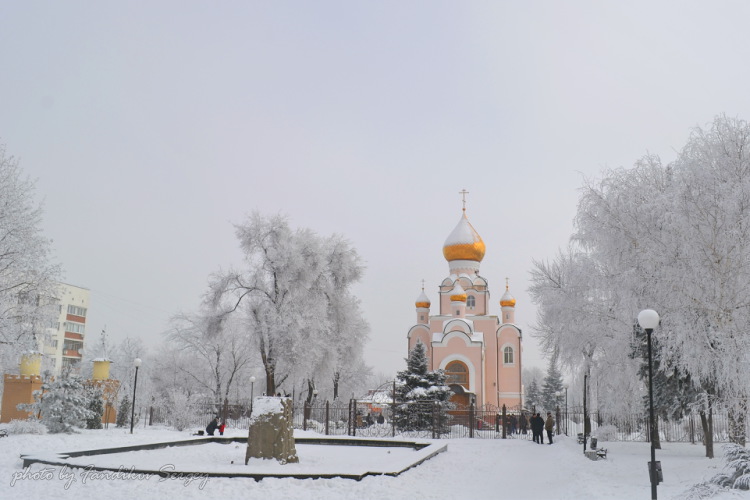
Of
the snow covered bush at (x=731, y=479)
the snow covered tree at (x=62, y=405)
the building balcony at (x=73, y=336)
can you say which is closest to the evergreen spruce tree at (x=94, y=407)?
the snow covered tree at (x=62, y=405)

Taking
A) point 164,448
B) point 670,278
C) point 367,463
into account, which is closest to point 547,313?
point 670,278

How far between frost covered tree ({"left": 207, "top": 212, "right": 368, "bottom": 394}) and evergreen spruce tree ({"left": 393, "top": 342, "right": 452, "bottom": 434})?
387cm

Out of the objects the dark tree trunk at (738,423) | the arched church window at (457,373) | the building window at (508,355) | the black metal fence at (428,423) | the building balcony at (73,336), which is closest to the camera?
the dark tree trunk at (738,423)

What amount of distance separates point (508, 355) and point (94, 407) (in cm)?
3114

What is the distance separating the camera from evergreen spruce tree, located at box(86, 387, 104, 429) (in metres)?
23.5

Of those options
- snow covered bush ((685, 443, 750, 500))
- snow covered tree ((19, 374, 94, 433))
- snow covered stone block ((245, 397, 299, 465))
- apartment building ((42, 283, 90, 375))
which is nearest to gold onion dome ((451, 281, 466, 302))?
snow covered tree ((19, 374, 94, 433))

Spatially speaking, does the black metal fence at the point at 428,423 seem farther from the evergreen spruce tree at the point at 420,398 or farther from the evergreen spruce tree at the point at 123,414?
the evergreen spruce tree at the point at 123,414

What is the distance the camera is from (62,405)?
69.4ft

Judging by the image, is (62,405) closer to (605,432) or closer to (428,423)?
(428,423)

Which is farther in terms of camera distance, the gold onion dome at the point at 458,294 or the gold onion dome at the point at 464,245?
the gold onion dome at the point at 464,245

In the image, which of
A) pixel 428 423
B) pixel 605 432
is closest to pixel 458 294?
pixel 428 423

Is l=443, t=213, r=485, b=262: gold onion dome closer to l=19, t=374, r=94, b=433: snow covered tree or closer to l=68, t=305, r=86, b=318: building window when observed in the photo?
l=19, t=374, r=94, b=433: snow covered tree

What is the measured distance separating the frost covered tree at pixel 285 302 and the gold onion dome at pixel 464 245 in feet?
64.8

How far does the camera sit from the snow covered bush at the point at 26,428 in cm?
1916
